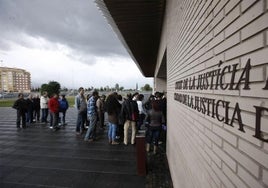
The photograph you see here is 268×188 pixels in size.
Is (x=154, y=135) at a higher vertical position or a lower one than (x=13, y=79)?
lower

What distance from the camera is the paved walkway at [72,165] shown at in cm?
521

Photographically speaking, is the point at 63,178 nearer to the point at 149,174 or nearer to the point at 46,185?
the point at 46,185

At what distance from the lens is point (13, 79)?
132750mm

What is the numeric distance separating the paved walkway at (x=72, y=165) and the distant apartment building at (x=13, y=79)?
126 meters

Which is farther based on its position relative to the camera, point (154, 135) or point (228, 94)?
point (154, 135)

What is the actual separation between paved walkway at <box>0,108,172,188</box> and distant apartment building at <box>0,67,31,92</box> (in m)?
126

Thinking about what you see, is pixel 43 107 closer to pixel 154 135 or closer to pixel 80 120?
pixel 80 120

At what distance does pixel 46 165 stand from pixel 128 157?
2.38 metres

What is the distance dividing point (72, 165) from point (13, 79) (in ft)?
473

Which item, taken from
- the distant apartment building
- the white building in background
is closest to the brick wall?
the white building in background

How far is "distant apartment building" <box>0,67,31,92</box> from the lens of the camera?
125125 mm

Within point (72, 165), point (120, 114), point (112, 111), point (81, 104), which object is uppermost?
point (81, 104)

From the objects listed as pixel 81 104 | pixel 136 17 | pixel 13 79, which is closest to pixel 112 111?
pixel 81 104

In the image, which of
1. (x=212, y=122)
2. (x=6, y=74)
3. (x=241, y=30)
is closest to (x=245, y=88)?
(x=241, y=30)
